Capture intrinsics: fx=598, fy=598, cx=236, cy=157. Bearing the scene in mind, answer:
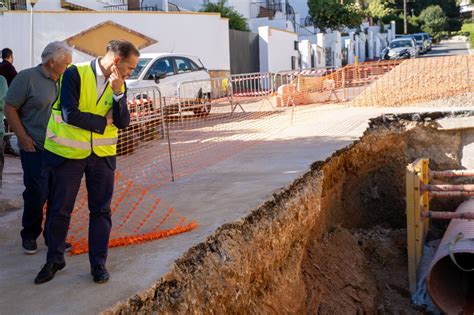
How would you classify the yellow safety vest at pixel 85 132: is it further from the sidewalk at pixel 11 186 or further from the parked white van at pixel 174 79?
the parked white van at pixel 174 79

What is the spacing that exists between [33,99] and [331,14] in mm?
41224

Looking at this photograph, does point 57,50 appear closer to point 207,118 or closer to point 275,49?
point 207,118

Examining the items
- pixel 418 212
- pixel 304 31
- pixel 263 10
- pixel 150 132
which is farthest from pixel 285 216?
pixel 304 31

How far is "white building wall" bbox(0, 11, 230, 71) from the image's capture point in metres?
18.8

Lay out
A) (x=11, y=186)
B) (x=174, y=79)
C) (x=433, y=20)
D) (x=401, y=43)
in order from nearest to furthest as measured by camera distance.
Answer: (x=11, y=186), (x=174, y=79), (x=401, y=43), (x=433, y=20)

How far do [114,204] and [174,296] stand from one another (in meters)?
2.47

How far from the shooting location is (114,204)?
19.8 feet

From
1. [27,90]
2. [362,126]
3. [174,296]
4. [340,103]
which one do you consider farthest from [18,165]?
[340,103]

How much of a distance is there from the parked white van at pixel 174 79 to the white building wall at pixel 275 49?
11.9 metres

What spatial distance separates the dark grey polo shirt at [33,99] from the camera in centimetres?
471

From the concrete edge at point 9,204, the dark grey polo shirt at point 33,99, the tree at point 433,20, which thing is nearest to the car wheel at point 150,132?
the concrete edge at point 9,204

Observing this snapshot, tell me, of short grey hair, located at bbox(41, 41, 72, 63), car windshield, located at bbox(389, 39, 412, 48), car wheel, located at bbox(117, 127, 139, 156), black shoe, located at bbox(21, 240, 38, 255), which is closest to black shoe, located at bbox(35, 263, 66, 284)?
black shoe, located at bbox(21, 240, 38, 255)

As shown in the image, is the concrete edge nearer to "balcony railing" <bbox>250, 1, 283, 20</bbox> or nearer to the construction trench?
the construction trench

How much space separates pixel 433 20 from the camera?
2923 inches
